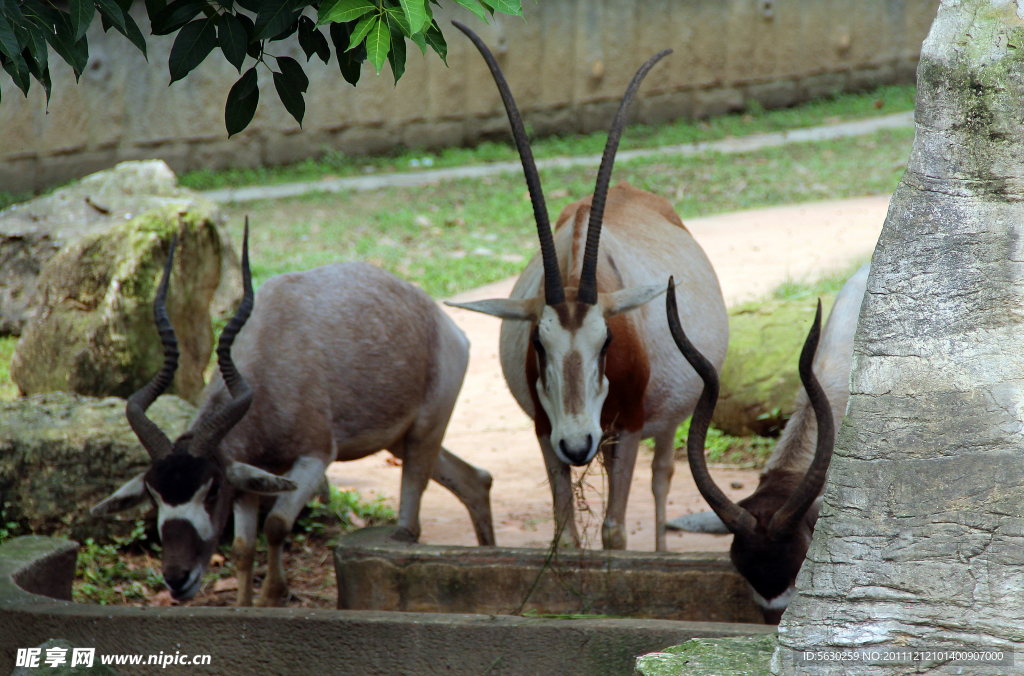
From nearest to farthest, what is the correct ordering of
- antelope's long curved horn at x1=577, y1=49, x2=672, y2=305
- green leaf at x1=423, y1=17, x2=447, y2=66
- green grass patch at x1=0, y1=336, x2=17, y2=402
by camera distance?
green leaf at x1=423, y1=17, x2=447, y2=66 → antelope's long curved horn at x1=577, y1=49, x2=672, y2=305 → green grass patch at x1=0, y1=336, x2=17, y2=402

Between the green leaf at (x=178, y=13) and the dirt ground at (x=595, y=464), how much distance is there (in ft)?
7.24

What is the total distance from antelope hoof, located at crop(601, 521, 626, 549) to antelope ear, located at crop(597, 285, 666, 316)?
0.91 m

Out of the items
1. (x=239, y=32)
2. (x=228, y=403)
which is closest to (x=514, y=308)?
(x=228, y=403)

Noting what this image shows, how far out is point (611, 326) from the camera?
4164mm

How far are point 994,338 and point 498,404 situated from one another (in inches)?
201

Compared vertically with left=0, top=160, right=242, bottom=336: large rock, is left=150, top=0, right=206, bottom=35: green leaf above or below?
above

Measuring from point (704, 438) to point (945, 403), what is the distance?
1.30 meters

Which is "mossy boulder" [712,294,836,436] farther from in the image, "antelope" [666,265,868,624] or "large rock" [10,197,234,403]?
"large rock" [10,197,234,403]

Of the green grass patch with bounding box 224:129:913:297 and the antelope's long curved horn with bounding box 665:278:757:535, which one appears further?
the green grass patch with bounding box 224:129:913:297

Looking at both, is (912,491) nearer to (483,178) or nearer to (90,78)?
(483,178)

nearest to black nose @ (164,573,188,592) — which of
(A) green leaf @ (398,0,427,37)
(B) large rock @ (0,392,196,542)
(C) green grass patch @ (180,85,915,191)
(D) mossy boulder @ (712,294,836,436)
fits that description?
(B) large rock @ (0,392,196,542)

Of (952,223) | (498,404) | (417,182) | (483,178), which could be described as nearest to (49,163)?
(417,182)

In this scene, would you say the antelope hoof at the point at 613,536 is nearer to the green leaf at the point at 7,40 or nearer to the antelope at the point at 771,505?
the antelope at the point at 771,505

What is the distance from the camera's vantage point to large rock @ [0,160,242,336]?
7.82m
